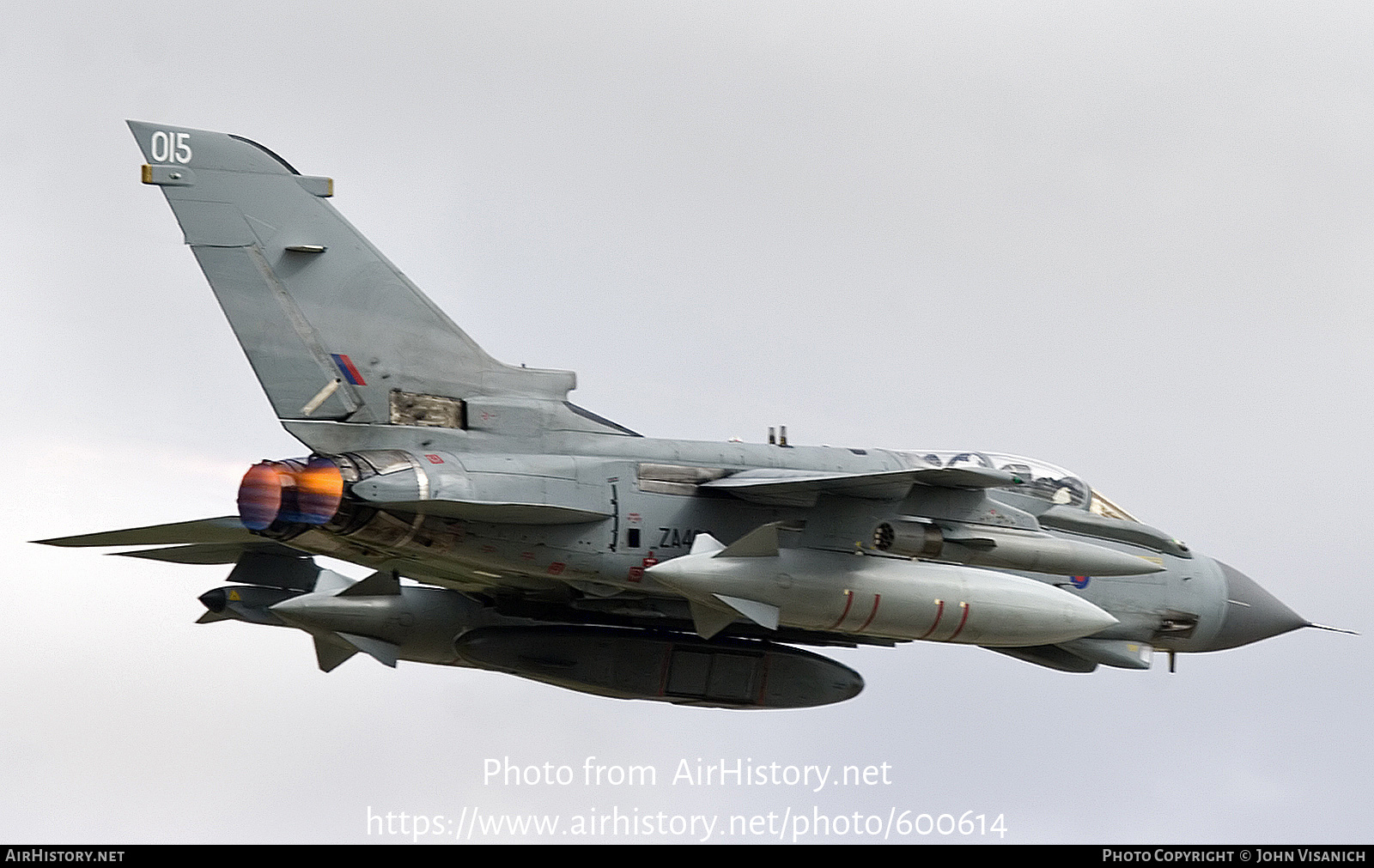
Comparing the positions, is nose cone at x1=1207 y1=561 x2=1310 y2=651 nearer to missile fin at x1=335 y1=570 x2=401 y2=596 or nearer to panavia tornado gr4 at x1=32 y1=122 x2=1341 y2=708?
panavia tornado gr4 at x1=32 y1=122 x2=1341 y2=708

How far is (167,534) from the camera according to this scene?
741 inches

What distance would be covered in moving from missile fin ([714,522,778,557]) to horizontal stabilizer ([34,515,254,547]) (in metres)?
5.05

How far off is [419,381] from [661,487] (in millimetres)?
2452

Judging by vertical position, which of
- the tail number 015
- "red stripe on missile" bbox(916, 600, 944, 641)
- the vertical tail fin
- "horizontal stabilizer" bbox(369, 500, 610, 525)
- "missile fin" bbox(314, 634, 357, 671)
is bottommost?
"missile fin" bbox(314, 634, 357, 671)

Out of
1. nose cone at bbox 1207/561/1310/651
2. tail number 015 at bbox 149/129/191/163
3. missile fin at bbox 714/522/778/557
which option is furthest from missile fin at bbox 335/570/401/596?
nose cone at bbox 1207/561/1310/651

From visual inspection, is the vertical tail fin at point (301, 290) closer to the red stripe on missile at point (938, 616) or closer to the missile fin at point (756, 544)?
the missile fin at point (756, 544)

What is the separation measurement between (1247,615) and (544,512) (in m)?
9.20

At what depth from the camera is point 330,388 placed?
53.6 ft

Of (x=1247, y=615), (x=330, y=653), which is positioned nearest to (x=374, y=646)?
(x=330, y=653)

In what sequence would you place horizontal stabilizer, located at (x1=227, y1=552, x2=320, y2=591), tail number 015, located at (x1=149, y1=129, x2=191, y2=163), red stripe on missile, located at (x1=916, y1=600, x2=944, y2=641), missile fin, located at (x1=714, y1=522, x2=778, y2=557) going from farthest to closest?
horizontal stabilizer, located at (x1=227, y1=552, x2=320, y2=591) < red stripe on missile, located at (x1=916, y1=600, x2=944, y2=641) < missile fin, located at (x1=714, y1=522, x2=778, y2=557) < tail number 015, located at (x1=149, y1=129, x2=191, y2=163)

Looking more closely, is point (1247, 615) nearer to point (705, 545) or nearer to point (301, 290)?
point (705, 545)

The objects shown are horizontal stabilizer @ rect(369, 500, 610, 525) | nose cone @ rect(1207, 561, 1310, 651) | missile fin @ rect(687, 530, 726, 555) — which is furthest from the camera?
nose cone @ rect(1207, 561, 1310, 651)

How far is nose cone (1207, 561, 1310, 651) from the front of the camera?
21.1 meters

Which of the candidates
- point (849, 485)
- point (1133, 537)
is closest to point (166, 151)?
point (849, 485)
